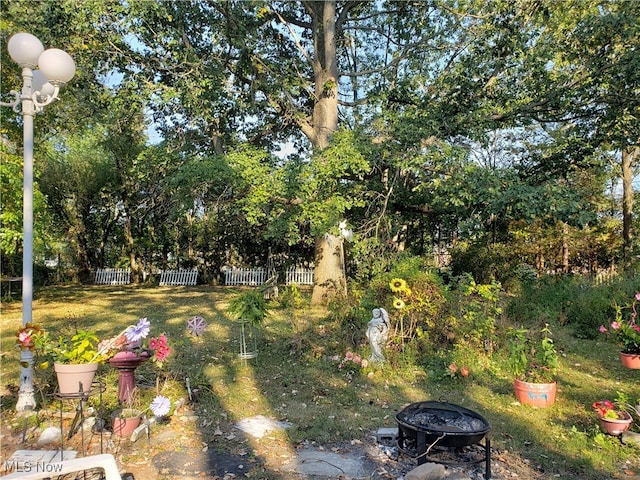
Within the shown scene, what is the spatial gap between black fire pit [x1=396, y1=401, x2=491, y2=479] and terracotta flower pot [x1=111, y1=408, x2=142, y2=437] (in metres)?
2.16

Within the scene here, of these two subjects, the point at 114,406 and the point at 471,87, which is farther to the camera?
the point at 471,87

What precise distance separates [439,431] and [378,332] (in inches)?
104

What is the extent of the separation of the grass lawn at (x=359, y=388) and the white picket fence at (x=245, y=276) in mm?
10055

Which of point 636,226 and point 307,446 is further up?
point 636,226

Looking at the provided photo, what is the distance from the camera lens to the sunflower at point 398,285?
6.02 metres

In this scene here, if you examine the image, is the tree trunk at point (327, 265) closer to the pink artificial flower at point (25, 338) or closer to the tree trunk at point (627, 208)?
the tree trunk at point (627, 208)

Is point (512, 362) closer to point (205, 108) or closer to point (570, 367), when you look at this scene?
point (570, 367)

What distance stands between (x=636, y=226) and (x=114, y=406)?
627 inches

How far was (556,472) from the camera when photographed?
11.1 feet

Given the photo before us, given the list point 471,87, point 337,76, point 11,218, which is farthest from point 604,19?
point 11,218

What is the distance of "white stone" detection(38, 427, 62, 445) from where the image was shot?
360 cm

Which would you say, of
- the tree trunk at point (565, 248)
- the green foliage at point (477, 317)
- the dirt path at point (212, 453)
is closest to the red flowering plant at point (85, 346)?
the dirt path at point (212, 453)

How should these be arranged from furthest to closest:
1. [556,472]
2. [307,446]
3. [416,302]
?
[416,302]
[307,446]
[556,472]

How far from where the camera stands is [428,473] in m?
A: 2.92
